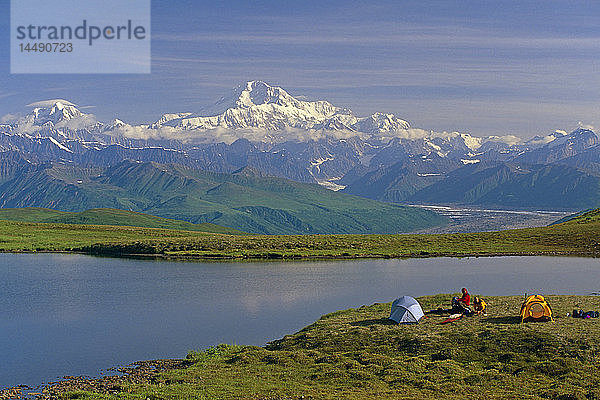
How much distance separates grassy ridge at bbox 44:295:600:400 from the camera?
3225cm

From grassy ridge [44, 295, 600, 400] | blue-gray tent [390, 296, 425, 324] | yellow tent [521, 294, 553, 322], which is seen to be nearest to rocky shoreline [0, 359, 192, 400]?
grassy ridge [44, 295, 600, 400]

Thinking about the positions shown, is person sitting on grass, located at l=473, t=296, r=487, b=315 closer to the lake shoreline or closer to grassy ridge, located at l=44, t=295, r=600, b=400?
grassy ridge, located at l=44, t=295, r=600, b=400

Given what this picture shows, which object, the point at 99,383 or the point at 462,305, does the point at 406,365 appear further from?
the point at 99,383

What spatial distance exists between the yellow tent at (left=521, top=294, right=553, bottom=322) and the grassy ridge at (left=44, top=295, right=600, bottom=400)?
881 mm

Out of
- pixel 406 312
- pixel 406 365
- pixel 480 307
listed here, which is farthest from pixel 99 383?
pixel 480 307

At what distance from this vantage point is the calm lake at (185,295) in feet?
158

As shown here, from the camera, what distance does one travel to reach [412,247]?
133250 millimetres

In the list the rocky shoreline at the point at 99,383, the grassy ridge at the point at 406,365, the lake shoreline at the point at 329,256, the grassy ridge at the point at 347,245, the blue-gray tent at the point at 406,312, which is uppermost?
the grassy ridge at the point at 347,245

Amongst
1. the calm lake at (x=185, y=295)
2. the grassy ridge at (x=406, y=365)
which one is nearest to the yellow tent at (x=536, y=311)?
the grassy ridge at (x=406, y=365)

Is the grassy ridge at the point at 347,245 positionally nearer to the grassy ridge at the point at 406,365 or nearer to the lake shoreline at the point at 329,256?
the lake shoreline at the point at 329,256

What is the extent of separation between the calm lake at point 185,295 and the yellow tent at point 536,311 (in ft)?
67.8

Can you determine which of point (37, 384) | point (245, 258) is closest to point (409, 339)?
point (37, 384)

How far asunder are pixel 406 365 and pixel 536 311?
565 inches

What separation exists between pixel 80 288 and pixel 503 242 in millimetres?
96994
